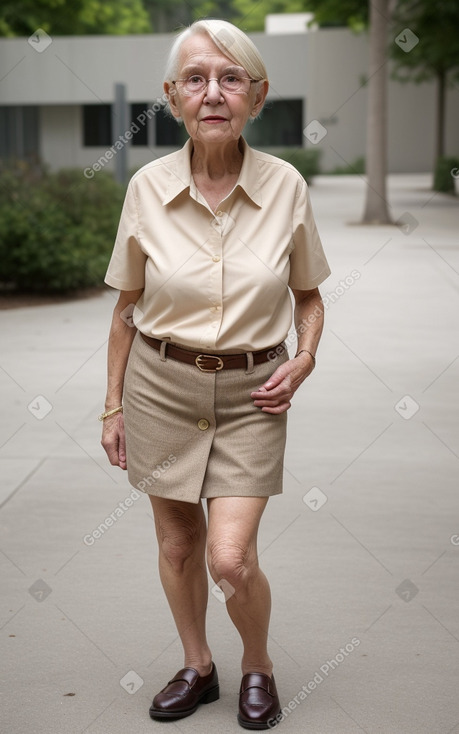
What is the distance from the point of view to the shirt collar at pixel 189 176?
331 centimetres

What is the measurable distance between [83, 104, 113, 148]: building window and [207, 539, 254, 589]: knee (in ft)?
141

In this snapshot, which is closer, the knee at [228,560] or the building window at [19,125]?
the knee at [228,560]

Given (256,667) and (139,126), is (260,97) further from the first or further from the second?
(139,126)

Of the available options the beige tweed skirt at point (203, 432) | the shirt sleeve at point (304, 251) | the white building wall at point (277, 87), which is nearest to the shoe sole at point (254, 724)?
the beige tweed skirt at point (203, 432)

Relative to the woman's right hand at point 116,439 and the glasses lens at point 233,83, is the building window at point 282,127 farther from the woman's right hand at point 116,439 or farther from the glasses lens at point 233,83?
the glasses lens at point 233,83

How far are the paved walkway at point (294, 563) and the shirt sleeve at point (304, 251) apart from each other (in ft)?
4.61

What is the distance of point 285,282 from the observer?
337 centimetres

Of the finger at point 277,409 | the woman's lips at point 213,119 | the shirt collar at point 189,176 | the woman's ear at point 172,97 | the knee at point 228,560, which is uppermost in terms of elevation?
the woman's ear at point 172,97

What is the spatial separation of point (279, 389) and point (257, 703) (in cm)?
102

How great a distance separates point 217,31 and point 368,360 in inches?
273

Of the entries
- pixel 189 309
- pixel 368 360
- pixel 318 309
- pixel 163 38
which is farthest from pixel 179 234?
pixel 163 38

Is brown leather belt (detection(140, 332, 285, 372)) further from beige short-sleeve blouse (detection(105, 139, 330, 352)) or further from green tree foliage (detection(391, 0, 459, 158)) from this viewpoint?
green tree foliage (detection(391, 0, 459, 158))

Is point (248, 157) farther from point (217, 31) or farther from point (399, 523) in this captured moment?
point (399, 523)

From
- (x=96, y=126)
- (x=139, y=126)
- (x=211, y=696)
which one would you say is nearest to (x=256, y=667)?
(x=211, y=696)
